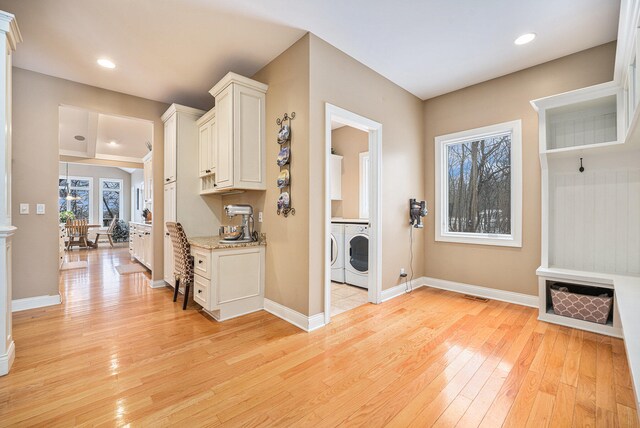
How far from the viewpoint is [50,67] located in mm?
3193

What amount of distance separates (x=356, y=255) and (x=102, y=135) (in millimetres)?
5587

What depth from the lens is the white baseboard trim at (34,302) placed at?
313cm

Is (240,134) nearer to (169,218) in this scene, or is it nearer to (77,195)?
(169,218)

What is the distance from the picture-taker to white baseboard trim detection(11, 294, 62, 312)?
10.3 ft

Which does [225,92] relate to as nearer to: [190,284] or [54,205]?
[190,284]

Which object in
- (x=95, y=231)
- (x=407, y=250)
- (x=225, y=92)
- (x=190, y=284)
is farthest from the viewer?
(x=95, y=231)

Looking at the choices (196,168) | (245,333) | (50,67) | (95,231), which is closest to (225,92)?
(196,168)

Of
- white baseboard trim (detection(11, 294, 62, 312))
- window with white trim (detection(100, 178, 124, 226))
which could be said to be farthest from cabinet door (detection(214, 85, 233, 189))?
window with white trim (detection(100, 178, 124, 226))

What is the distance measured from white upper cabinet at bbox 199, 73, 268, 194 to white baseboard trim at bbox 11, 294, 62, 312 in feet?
7.77

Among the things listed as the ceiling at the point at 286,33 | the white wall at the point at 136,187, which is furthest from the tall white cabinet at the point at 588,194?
the white wall at the point at 136,187

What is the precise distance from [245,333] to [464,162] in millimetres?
3498

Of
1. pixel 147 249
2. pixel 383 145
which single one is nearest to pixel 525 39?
pixel 383 145

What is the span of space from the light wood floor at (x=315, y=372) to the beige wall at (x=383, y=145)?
0.68 m

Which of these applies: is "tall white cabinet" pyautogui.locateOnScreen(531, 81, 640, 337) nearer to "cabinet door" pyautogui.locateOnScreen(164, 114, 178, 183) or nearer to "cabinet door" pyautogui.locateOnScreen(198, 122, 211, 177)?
"cabinet door" pyautogui.locateOnScreen(198, 122, 211, 177)
